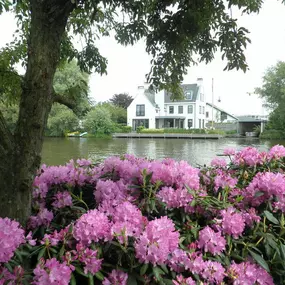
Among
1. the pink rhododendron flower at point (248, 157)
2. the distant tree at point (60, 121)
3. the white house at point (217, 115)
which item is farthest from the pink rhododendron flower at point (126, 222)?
the white house at point (217, 115)

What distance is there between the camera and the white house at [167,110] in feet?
134

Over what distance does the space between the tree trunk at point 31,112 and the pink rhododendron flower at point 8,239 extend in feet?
0.74

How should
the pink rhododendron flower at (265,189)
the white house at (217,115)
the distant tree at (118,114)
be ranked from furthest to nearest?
the white house at (217,115) → the distant tree at (118,114) → the pink rhododendron flower at (265,189)

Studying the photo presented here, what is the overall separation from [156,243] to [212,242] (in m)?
0.29

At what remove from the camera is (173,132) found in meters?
36.0

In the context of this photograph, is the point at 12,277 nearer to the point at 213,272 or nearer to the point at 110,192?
the point at 110,192

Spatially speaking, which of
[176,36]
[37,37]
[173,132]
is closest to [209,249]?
[37,37]

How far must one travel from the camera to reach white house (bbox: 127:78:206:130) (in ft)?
134

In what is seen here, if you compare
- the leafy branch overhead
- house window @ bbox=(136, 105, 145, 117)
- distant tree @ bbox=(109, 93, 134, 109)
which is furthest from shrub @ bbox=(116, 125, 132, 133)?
the leafy branch overhead

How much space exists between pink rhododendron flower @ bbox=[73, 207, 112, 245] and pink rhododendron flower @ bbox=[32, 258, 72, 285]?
14 cm

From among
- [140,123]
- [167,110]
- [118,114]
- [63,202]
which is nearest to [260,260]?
[63,202]

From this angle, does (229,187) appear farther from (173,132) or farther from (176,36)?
(173,132)

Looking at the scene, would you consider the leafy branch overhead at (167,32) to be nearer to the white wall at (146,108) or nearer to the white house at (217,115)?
the white wall at (146,108)

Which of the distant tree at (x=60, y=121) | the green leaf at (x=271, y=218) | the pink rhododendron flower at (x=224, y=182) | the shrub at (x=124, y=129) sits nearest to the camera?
the green leaf at (x=271, y=218)
